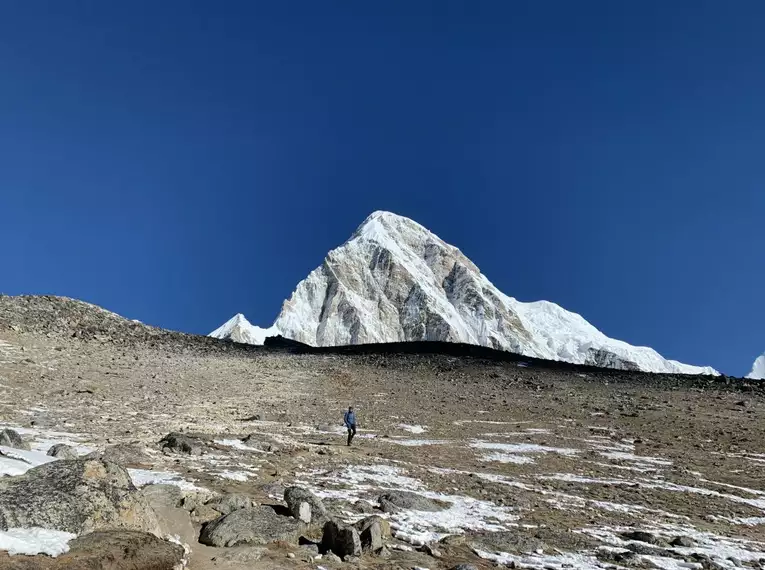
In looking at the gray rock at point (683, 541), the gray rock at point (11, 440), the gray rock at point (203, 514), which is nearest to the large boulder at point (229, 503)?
the gray rock at point (203, 514)

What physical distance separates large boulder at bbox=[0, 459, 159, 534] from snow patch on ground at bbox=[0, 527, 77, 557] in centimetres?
12

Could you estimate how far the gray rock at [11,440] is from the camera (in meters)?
12.3

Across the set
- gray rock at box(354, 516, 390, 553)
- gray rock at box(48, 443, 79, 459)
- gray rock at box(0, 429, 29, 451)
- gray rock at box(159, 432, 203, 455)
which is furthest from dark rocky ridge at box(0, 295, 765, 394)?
gray rock at box(354, 516, 390, 553)

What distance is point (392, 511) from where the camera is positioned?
11.4m

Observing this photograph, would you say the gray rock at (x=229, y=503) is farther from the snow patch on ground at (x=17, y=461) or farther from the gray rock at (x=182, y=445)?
the gray rock at (x=182, y=445)

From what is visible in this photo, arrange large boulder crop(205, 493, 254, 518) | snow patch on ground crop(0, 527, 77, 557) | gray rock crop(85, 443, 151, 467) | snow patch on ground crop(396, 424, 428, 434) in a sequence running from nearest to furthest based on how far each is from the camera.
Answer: snow patch on ground crop(0, 527, 77, 557), large boulder crop(205, 493, 254, 518), gray rock crop(85, 443, 151, 467), snow patch on ground crop(396, 424, 428, 434)

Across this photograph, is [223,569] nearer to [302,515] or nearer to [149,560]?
[149,560]

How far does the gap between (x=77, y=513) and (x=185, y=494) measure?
3259mm

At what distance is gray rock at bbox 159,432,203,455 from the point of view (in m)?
14.6

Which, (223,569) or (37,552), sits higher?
(37,552)

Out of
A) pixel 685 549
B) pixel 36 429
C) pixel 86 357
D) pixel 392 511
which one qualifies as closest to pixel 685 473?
pixel 685 549

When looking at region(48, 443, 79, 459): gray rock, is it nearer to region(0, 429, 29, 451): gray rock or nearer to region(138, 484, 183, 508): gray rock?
region(0, 429, 29, 451): gray rock

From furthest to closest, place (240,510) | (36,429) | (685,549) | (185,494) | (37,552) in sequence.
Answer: (36,429), (685,549), (185,494), (240,510), (37,552)

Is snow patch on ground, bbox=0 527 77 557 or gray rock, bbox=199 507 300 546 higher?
snow patch on ground, bbox=0 527 77 557
